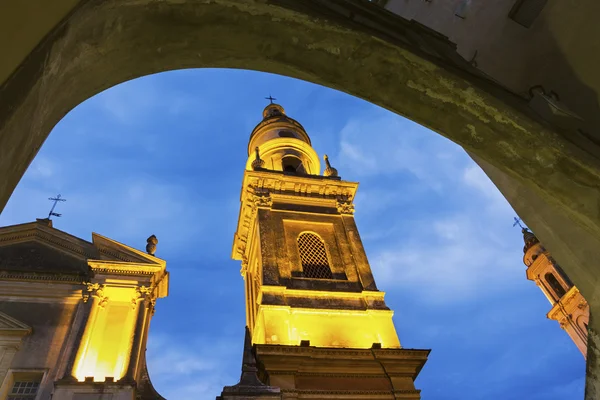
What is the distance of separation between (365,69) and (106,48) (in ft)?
6.96

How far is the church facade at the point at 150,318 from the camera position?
12.6m

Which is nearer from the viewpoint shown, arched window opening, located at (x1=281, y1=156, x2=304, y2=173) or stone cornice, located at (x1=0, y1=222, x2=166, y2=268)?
stone cornice, located at (x1=0, y1=222, x2=166, y2=268)

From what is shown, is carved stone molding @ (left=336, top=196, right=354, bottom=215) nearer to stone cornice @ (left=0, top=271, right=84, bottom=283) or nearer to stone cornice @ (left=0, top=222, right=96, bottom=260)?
stone cornice @ (left=0, top=222, right=96, bottom=260)

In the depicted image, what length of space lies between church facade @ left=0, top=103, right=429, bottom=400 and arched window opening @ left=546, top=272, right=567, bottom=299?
22419mm

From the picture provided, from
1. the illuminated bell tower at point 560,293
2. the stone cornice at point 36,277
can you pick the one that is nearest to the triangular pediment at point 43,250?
the stone cornice at point 36,277

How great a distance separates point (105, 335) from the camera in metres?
14.0

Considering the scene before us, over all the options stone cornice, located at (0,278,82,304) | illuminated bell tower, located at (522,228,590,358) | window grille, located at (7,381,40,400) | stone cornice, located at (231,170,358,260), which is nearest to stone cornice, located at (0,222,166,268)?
stone cornice, located at (0,278,82,304)

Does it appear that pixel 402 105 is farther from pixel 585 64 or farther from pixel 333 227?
pixel 333 227

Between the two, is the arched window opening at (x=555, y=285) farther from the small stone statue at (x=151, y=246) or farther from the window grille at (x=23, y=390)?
the window grille at (x=23, y=390)

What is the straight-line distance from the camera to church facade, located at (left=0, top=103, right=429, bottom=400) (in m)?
12.6

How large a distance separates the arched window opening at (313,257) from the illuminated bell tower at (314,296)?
1.8 inches

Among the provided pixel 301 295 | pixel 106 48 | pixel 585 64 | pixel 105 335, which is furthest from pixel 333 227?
pixel 106 48

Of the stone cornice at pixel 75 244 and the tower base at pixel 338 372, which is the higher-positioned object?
the stone cornice at pixel 75 244

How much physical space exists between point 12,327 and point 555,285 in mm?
36094
